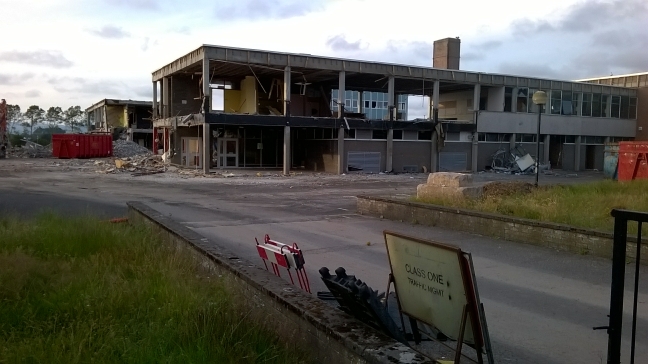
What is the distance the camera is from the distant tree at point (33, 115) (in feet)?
411

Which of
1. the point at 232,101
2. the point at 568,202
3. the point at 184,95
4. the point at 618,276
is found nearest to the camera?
the point at 618,276

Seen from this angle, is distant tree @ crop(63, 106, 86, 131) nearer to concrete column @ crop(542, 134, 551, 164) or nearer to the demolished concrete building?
the demolished concrete building

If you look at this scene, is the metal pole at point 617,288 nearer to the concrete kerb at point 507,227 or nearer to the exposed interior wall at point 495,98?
the concrete kerb at point 507,227

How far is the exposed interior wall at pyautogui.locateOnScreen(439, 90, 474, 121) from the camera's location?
147 ft

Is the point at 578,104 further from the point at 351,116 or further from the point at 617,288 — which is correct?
the point at 617,288

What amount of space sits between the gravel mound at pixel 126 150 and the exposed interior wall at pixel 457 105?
91.3 feet

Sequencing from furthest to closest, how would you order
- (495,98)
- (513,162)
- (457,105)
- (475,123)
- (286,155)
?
(457,105) < (495,98) < (513,162) < (475,123) < (286,155)

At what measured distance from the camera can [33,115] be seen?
126250 mm

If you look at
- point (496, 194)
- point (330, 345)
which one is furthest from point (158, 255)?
point (496, 194)

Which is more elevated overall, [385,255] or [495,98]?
[495,98]

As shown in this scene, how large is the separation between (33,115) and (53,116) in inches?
246

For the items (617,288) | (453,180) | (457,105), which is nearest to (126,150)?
(457,105)

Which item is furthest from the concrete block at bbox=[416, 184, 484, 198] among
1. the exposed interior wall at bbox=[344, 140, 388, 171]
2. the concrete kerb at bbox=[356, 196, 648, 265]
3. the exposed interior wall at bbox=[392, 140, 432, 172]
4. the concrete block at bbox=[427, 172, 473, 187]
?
the exposed interior wall at bbox=[392, 140, 432, 172]

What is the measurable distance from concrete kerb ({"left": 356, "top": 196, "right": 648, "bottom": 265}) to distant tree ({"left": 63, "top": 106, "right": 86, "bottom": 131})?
13383 centimetres
